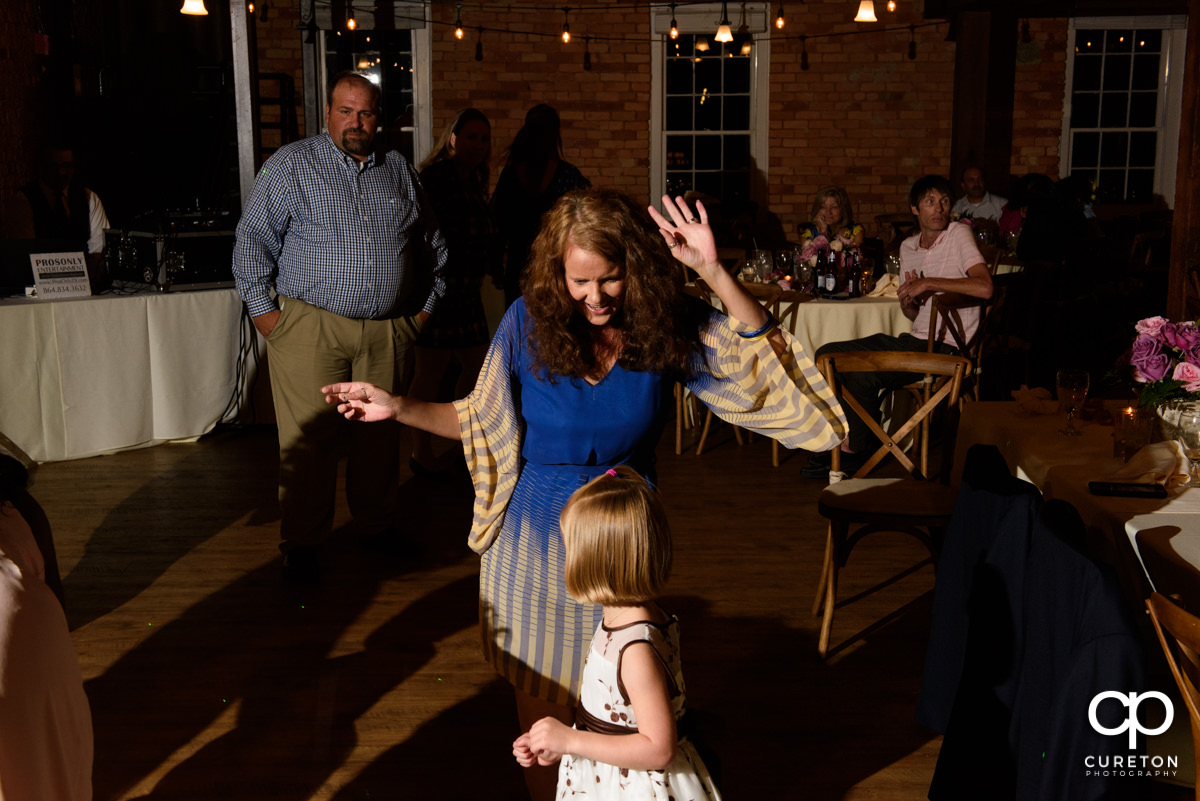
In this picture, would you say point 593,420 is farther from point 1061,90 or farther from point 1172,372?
point 1061,90

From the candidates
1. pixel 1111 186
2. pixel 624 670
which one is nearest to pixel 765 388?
pixel 624 670

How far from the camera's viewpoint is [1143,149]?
10570 millimetres

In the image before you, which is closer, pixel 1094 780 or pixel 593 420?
pixel 1094 780

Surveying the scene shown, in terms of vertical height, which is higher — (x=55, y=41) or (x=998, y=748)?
(x=55, y=41)

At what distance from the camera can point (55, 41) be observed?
29.4 feet

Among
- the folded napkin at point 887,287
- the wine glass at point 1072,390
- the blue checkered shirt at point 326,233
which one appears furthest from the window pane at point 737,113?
the wine glass at point 1072,390

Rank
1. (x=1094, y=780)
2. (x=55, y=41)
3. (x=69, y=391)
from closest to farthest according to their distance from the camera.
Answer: (x=1094, y=780) → (x=69, y=391) → (x=55, y=41)

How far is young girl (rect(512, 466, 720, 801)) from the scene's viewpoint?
166cm

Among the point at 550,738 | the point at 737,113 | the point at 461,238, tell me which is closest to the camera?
the point at 550,738

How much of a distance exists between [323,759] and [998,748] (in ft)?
5.07

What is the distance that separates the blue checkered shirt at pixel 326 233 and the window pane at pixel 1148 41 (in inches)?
354

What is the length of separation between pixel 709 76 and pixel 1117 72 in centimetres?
378

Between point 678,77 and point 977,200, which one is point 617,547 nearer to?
point 977,200

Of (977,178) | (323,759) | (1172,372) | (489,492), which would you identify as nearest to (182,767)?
(323,759)
